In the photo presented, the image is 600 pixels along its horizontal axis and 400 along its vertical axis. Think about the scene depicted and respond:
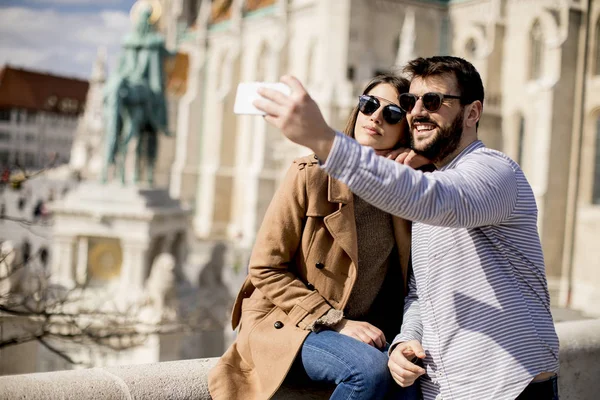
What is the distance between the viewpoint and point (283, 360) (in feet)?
7.84

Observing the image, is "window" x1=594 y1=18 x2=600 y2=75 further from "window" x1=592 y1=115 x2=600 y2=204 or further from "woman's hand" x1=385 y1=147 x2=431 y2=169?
"woman's hand" x1=385 y1=147 x2=431 y2=169

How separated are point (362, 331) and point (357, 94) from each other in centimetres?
2389

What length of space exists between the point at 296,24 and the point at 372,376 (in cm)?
2957

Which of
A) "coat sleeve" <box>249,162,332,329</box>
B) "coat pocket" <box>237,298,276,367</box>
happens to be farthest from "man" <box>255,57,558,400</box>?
"coat pocket" <box>237,298,276,367</box>

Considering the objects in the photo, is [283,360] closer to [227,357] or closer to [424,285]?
[227,357]

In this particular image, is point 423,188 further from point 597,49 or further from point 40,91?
point 40,91

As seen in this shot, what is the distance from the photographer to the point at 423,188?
1.79 meters

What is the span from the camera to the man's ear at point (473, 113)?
2220 mm

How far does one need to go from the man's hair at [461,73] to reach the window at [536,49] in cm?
2266

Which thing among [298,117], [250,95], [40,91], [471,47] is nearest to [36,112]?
[40,91]

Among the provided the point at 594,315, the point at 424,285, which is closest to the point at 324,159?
the point at 424,285

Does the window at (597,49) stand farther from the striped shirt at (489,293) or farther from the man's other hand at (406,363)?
the man's other hand at (406,363)

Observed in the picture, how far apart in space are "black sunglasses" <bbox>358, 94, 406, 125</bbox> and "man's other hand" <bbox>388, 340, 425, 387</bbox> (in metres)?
0.80

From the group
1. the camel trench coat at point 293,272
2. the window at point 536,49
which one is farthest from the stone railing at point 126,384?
the window at point 536,49
